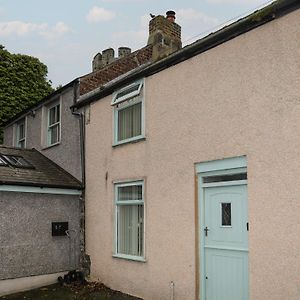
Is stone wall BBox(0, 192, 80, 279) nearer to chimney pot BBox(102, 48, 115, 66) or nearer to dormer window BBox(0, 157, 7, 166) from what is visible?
dormer window BBox(0, 157, 7, 166)

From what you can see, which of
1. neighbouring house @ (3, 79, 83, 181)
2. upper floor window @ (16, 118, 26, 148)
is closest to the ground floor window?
neighbouring house @ (3, 79, 83, 181)

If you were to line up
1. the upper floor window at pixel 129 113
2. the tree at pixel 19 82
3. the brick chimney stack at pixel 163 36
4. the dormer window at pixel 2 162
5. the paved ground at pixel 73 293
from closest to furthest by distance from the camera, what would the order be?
the paved ground at pixel 73 293 < the upper floor window at pixel 129 113 < the dormer window at pixel 2 162 < the brick chimney stack at pixel 163 36 < the tree at pixel 19 82

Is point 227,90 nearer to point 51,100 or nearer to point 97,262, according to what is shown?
point 97,262

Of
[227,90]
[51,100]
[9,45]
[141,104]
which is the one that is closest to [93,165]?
[141,104]

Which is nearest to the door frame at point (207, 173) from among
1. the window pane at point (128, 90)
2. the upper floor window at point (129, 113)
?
the upper floor window at point (129, 113)

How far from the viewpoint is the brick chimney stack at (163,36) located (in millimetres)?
12922

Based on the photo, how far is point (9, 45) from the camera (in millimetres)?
22750

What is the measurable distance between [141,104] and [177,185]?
2308mm

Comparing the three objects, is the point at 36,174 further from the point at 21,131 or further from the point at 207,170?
the point at 207,170

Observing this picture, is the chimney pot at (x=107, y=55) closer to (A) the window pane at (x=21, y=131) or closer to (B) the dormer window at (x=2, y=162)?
(A) the window pane at (x=21, y=131)

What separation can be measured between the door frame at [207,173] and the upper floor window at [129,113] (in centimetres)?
210

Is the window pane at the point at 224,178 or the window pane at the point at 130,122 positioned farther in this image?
the window pane at the point at 130,122

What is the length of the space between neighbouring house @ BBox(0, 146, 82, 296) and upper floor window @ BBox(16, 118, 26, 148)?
12.8 ft

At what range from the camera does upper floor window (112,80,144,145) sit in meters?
9.04
